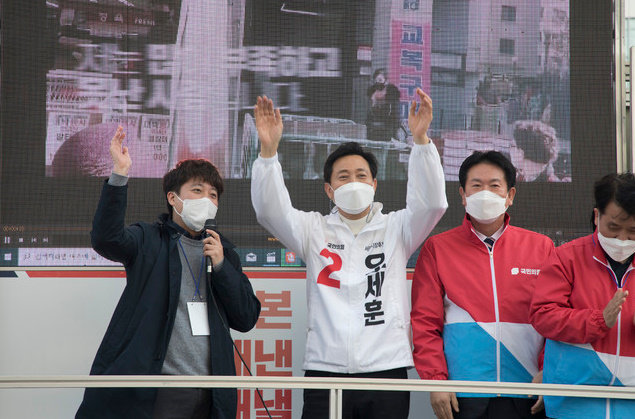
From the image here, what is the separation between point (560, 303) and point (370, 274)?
80 centimetres

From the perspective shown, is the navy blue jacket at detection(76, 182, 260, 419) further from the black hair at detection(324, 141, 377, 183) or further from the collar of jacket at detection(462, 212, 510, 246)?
the collar of jacket at detection(462, 212, 510, 246)

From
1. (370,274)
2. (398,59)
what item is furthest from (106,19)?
(370,274)

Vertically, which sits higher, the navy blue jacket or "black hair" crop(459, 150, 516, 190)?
"black hair" crop(459, 150, 516, 190)

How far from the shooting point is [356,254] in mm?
3318

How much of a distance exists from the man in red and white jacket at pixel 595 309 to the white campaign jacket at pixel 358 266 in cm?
58

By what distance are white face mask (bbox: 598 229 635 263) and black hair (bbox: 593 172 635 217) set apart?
0.11 metres

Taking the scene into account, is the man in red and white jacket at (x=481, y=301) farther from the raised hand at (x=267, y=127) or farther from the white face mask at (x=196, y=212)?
the white face mask at (x=196, y=212)

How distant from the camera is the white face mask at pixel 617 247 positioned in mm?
2912

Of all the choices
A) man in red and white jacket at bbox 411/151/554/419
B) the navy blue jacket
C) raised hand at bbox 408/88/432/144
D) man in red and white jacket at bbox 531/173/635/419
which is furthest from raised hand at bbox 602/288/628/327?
the navy blue jacket

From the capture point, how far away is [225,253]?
130 inches

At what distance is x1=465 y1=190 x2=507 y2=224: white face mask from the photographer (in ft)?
10.9

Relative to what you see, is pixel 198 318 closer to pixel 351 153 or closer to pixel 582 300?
pixel 351 153

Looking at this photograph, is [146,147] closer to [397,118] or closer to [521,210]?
[397,118]

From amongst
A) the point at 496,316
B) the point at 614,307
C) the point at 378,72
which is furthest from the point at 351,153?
the point at 614,307
